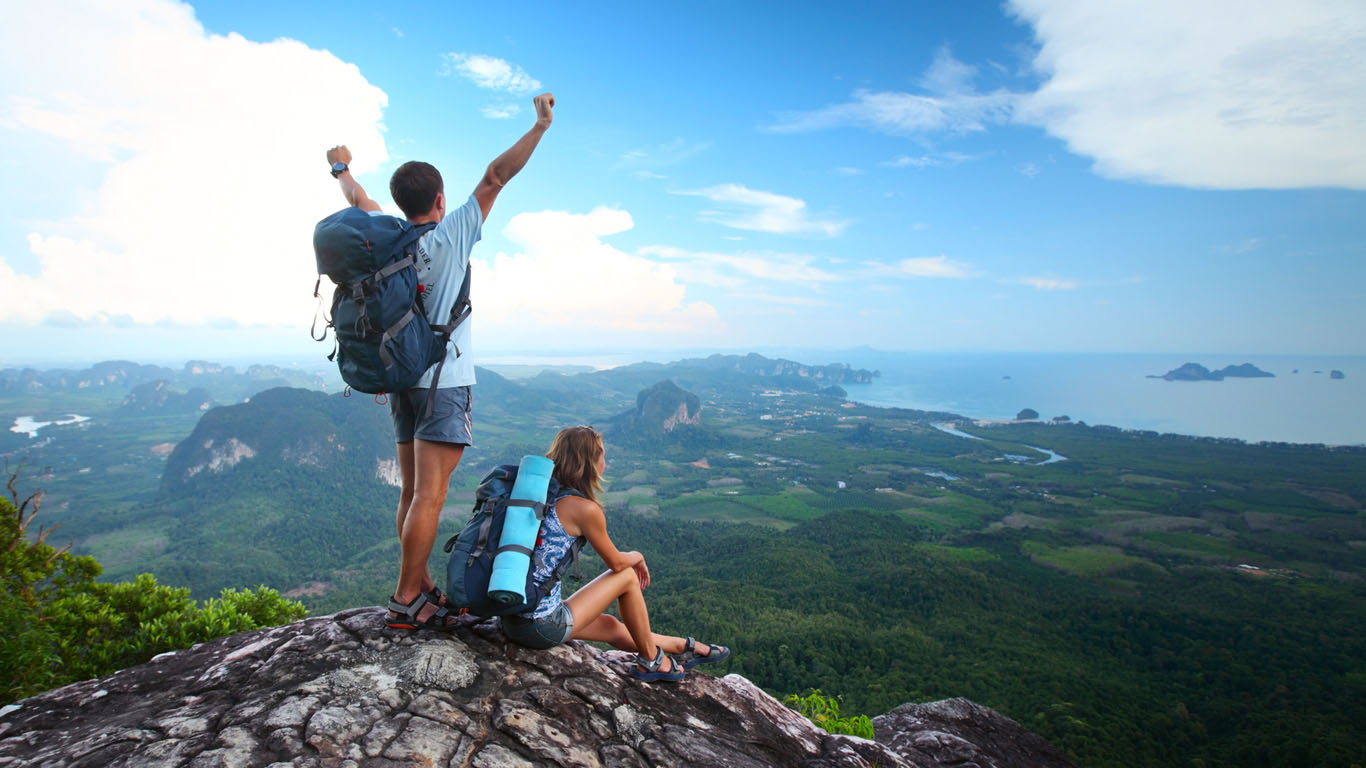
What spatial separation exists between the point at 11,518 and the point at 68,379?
259 m

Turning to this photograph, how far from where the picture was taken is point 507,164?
10.7 ft

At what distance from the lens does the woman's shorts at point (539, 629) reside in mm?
3311

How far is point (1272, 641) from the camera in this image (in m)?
34.2

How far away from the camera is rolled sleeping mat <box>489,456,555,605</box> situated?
304 cm

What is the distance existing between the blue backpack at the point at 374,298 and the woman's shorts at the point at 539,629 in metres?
1.59

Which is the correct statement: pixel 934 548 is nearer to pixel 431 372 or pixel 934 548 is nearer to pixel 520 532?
pixel 520 532

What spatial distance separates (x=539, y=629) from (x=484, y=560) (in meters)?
0.58

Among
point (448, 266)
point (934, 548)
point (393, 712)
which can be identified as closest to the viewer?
point (393, 712)

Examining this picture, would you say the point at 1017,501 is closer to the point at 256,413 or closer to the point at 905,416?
the point at 905,416

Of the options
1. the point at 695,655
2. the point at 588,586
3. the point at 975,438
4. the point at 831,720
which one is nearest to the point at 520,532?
the point at 588,586

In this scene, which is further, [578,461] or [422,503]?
[578,461]

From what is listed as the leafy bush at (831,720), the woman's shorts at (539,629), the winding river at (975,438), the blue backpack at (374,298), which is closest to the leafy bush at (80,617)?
the woman's shorts at (539,629)

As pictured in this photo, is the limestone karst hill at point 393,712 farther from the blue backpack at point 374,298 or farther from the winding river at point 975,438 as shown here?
the winding river at point 975,438

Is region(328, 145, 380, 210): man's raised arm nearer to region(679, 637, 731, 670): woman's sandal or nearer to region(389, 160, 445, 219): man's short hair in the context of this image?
region(389, 160, 445, 219): man's short hair
